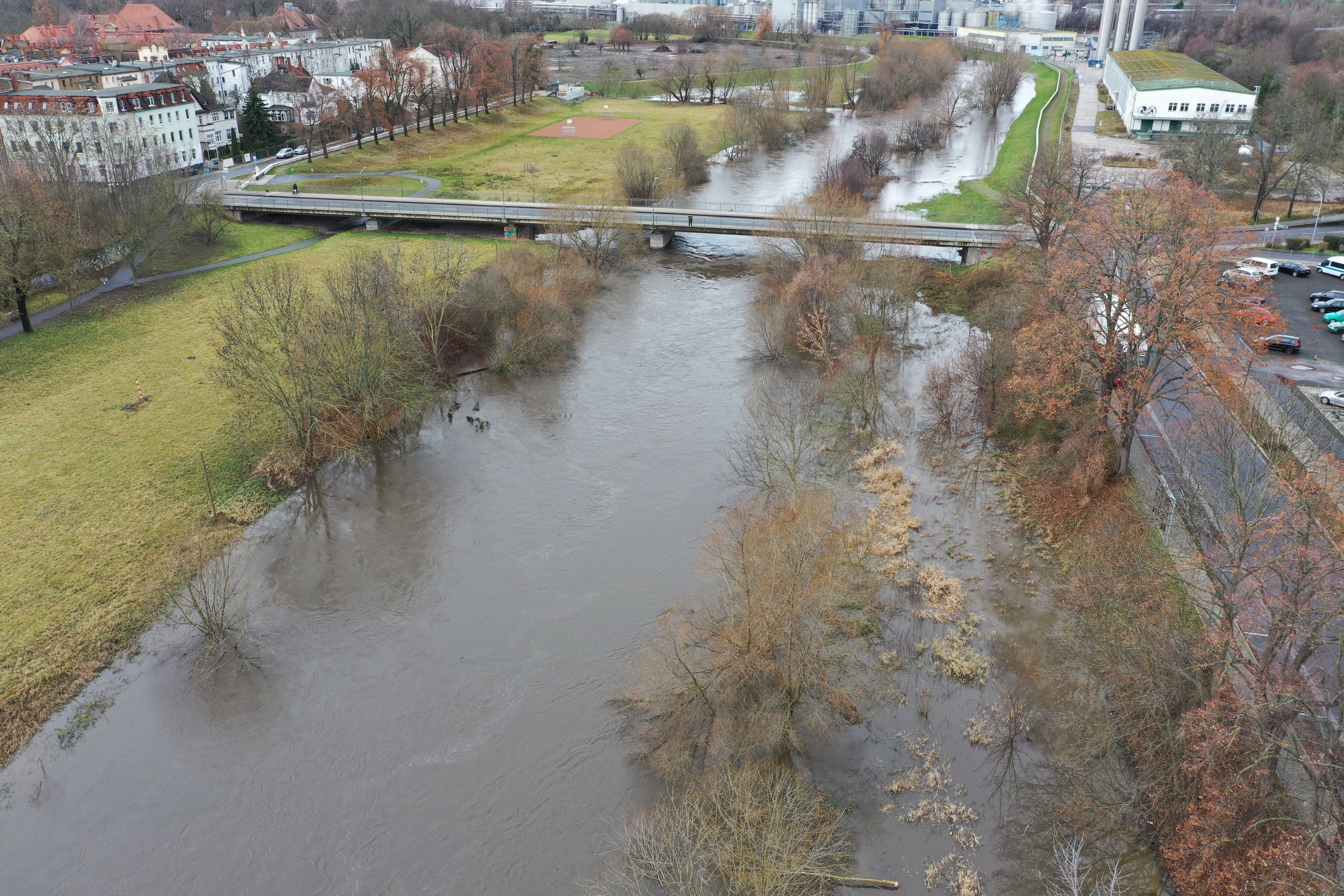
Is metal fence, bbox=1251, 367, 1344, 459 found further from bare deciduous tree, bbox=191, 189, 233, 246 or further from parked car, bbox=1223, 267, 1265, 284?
bare deciduous tree, bbox=191, 189, 233, 246

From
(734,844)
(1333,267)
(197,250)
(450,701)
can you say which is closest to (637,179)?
(197,250)

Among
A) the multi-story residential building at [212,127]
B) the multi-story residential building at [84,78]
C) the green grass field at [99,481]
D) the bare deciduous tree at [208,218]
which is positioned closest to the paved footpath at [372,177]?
the bare deciduous tree at [208,218]

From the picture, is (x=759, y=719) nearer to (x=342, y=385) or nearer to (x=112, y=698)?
(x=112, y=698)

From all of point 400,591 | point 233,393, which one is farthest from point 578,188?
point 400,591

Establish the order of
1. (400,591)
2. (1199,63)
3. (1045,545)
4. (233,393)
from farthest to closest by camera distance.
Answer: (1199,63), (233,393), (1045,545), (400,591)

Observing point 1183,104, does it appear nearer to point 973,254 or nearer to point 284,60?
point 973,254

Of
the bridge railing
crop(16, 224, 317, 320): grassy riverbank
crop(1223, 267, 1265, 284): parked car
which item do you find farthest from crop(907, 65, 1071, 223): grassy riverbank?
crop(16, 224, 317, 320): grassy riverbank

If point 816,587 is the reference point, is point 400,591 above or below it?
below
